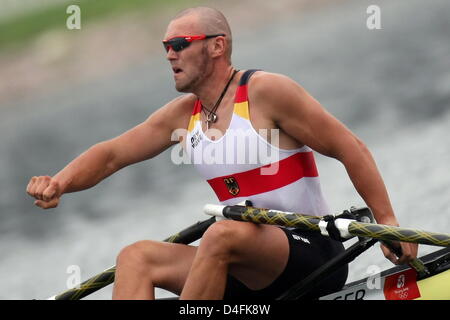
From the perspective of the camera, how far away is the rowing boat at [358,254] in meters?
4.38

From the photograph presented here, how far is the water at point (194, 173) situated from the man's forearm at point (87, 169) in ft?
6.01

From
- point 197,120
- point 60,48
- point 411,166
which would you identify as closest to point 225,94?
point 197,120

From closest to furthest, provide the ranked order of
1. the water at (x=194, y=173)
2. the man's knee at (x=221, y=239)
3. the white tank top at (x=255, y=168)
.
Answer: the man's knee at (x=221, y=239)
the white tank top at (x=255, y=168)
the water at (x=194, y=173)

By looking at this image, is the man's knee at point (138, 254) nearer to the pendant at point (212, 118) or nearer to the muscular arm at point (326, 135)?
the pendant at point (212, 118)

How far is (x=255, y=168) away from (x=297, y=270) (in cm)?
50

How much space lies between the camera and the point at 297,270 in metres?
4.72

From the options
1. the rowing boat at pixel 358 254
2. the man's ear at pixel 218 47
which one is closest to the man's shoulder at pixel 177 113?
the man's ear at pixel 218 47

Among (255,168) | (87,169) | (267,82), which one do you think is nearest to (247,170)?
(255,168)

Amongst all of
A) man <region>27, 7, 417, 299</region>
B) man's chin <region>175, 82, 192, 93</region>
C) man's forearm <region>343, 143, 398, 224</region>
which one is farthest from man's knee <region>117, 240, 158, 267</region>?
man's forearm <region>343, 143, 398, 224</region>

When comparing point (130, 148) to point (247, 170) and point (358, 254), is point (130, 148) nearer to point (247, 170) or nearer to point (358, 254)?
point (247, 170)

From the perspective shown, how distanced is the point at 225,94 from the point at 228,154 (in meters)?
0.29

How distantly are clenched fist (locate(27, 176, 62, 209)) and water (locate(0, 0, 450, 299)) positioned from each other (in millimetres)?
2201

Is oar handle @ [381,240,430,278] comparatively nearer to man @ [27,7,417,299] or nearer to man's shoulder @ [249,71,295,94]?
man @ [27,7,417,299]

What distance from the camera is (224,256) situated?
432 centimetres
